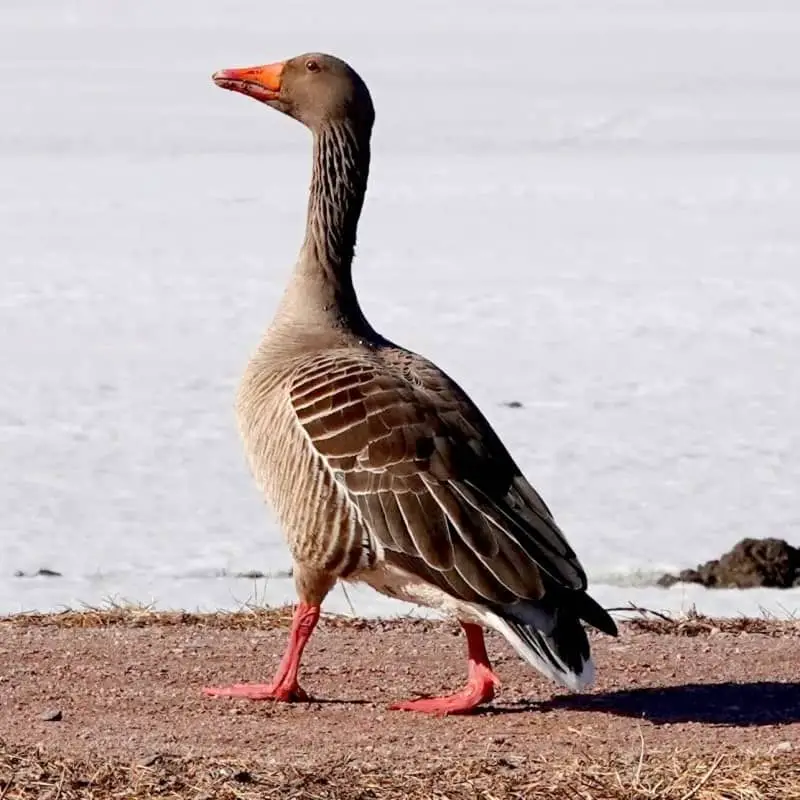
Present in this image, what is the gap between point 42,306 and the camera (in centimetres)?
1592

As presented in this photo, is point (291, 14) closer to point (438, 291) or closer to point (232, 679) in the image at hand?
point (438, 291)

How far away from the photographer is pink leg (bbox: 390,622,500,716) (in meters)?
4.80

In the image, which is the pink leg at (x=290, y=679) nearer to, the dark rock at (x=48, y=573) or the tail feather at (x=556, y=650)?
the tail feather at (x=556, y=650)

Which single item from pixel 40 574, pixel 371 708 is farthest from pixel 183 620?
pixel 40 574

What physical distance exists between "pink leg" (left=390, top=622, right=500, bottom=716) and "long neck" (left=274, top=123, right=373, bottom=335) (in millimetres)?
1143

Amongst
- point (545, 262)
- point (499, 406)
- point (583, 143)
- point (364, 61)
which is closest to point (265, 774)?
point (499, 406)

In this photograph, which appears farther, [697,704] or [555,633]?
[697,704]

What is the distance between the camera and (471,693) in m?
4.86

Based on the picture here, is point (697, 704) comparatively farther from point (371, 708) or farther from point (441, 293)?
point (441, 293)

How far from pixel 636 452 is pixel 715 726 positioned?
20.9 ft

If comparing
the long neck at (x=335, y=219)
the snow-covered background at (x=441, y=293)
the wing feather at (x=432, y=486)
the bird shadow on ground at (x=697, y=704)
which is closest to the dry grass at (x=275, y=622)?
the bird shadow on ground at (x=697, y=704)

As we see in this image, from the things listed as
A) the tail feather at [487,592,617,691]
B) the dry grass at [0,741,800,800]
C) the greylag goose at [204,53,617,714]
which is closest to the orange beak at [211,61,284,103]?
the greylag goose at [204,53,617,714]

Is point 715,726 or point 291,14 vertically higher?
point 291,14

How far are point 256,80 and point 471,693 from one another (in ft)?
7.68
